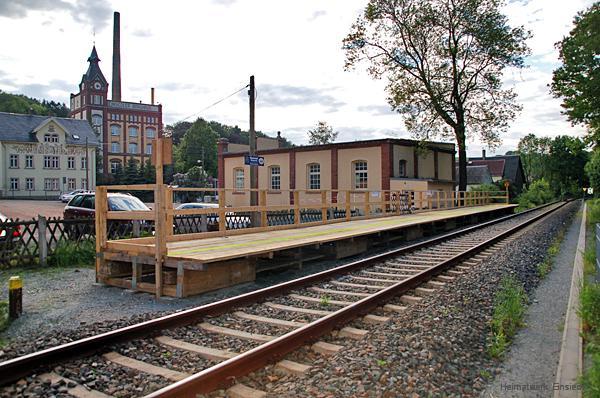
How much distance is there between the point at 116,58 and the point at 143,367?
8511cm

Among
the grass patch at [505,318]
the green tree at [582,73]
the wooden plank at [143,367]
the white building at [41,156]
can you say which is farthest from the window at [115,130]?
the wooden plank at [143,367]

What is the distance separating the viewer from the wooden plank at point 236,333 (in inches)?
205

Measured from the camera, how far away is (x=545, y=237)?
607 inches

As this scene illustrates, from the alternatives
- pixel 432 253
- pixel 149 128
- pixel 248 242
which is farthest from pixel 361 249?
pixel 149 128

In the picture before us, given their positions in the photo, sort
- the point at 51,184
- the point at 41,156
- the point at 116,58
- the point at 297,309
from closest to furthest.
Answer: the point at 297,309
the point at 41,156
the point at 51,184
the point at 116,58

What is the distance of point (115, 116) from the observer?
80.3 meters

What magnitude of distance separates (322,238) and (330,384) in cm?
693

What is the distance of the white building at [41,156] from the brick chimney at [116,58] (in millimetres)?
19656

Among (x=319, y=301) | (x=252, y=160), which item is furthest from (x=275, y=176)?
(x=319, y=301)

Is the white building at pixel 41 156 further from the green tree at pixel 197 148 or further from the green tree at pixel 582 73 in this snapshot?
the green tree at pixel 582 73

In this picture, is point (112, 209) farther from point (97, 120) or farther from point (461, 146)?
point (97, 120)

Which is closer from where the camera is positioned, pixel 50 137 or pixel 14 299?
pixel 14 299

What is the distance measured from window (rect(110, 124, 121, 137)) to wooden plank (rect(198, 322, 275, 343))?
8115cm

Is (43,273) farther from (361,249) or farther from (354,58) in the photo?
(354,58)
